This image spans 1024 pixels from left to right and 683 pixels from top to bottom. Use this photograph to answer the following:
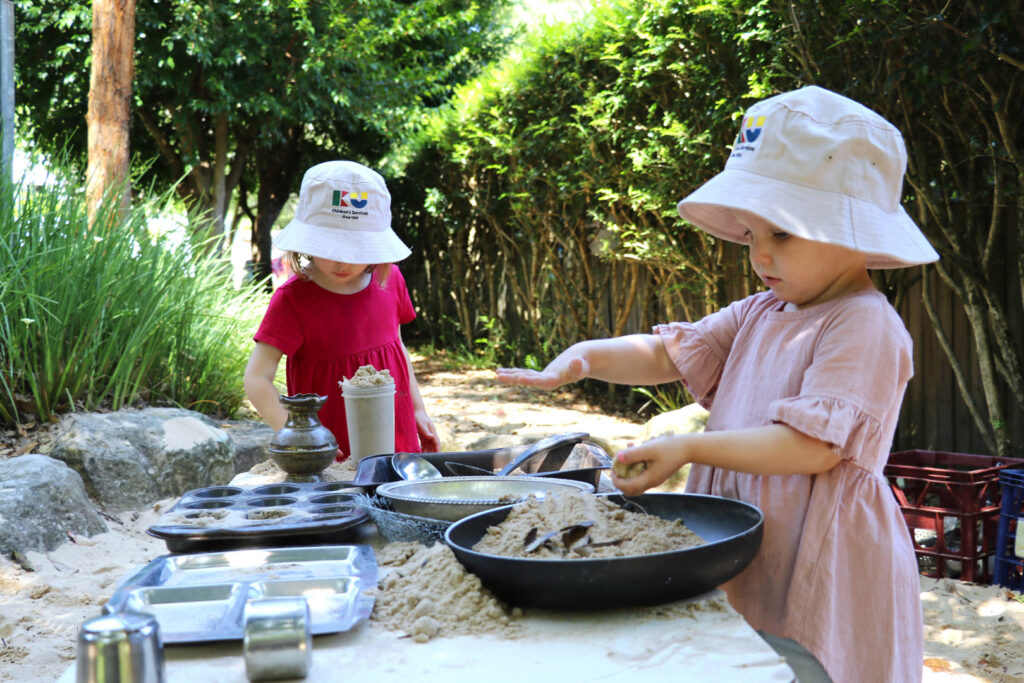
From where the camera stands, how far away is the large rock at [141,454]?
426 cm

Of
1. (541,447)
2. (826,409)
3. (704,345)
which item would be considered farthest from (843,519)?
(541,447)

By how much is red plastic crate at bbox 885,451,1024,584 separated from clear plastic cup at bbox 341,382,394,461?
9.01 ft

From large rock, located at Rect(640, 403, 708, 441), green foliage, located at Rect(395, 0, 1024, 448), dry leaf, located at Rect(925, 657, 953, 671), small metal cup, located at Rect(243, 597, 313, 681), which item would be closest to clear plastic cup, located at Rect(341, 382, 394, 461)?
small metal cup, located at Rect(243, 597, 313, 681)

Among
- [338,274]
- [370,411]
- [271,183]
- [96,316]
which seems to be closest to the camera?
[370,411]

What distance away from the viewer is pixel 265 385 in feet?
8.98

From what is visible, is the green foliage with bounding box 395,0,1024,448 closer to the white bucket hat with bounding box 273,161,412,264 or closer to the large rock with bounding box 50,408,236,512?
the white bucket hat with bounding box 273,161,412,264

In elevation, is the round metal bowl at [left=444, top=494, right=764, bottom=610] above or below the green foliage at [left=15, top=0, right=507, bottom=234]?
below

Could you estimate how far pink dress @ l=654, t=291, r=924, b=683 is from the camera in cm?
147

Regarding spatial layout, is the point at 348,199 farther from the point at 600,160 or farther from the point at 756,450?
the point at 600,160

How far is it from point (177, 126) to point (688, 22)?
8.39 meters

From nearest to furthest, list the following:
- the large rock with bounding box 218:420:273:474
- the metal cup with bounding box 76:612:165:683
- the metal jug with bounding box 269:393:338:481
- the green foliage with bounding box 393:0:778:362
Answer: the metal cup with bounding box 76:612:165:683 → the metal jug with bounding box 269:393:338:481 → the large rock with bounding box 218:420:273:474 → the green foliage with bounding box 393:0:778:362

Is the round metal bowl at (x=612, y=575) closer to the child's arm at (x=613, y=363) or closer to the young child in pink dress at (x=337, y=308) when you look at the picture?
the child's arm at (x=613, y=363)

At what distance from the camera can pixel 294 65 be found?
37.4 feet

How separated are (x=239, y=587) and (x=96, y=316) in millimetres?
3990
